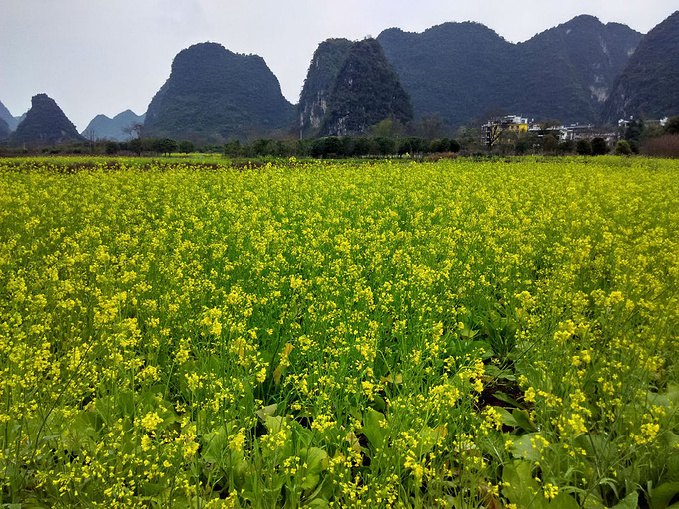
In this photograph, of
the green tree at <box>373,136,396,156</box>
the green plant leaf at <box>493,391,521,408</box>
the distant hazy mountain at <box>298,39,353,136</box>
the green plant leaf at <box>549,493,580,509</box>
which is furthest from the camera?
the distant hazy mountain at <box>298,39,353,136</box>

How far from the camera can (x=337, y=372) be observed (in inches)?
103

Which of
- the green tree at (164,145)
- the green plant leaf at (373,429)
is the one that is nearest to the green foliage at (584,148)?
the green plant leaf at (373,429)

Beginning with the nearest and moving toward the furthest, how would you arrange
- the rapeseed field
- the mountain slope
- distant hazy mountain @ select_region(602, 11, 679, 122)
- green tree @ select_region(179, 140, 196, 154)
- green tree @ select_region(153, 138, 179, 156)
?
1. the rapeseed field
2. green tree @ select_region(153, 138, 179, 156)
3. green tree @ select_region(179, 140, 196, 154)
4. distant hazy mountain @ select_region(602, 11, 679, 122)
5. the mountain slope

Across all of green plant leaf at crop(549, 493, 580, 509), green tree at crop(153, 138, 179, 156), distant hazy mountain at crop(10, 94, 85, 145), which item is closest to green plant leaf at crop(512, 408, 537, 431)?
green plant leaf at crop(549, 493, 580, 509)

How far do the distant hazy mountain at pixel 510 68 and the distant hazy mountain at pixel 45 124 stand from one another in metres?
89.5

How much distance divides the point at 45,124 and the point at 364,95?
74.3 m

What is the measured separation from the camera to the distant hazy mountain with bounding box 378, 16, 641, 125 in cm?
11650

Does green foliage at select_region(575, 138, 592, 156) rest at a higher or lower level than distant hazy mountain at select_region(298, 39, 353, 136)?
lower

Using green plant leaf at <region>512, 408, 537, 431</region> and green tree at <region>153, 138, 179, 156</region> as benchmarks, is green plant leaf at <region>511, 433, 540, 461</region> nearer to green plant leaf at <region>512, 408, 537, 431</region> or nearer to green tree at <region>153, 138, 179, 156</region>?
green plant leaf at <region>512, 408, 537, 431</region>

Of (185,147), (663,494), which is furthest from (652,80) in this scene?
(663,494)

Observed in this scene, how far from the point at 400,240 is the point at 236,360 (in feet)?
11.5

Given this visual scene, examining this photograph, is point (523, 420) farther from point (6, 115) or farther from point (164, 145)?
point (6, 115)

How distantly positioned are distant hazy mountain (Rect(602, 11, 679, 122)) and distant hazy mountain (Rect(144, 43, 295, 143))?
86354 mm

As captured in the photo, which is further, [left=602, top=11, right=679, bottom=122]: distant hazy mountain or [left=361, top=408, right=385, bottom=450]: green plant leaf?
[left=602, top=11, right=679, bottom=122]: distant hazy mountain
